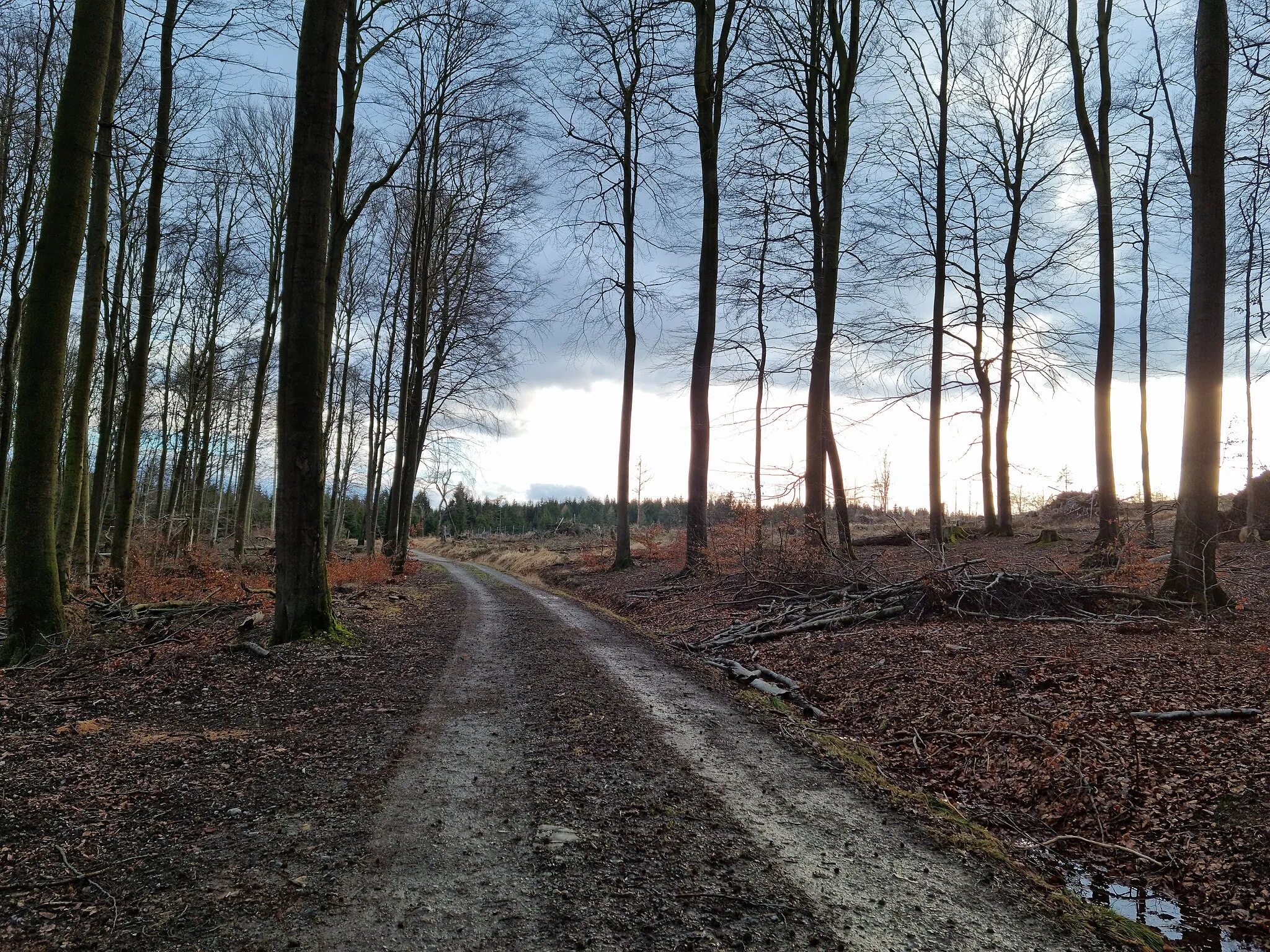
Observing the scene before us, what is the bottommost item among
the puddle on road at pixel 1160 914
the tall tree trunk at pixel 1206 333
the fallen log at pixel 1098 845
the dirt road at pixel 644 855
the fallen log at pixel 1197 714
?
the puddle on road at pixel 1160 914

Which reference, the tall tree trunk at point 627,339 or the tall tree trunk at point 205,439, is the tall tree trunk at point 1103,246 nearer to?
the tall tree trunk at point 627,339

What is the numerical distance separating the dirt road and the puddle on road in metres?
0.51

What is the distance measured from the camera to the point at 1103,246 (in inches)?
586

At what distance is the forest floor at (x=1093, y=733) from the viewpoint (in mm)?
3338

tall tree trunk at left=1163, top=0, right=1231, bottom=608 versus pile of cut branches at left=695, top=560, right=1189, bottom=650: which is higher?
tall tree trunk at left=1163, top=0, right=1231, bottom=608

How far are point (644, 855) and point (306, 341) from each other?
7328 mm

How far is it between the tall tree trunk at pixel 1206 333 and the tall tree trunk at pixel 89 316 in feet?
49.7

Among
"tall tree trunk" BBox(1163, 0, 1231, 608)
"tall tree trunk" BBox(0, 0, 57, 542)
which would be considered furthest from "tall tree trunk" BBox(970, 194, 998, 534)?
"tall tree trunk" BBox(0, 0, 57, 542)

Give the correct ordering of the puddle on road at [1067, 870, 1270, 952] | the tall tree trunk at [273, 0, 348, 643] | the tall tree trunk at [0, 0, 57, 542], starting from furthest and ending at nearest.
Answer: the tall tree trunk at [0, 0, 57, 542] → the tall tree trunk at [273, 0, 348, 643] → the puddle on road at [1067, 870, 1270, 952]

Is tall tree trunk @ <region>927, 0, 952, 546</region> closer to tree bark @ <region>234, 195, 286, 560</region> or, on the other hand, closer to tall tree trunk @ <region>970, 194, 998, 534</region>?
tall tree trunk @ <region>970, 194, 998, 534</region>

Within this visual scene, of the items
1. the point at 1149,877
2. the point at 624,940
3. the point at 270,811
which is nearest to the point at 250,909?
the point at 270,811

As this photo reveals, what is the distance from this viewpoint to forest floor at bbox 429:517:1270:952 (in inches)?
131

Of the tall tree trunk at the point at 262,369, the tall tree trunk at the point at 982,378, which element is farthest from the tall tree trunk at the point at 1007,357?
the tall tree trunk at the point at 262,369

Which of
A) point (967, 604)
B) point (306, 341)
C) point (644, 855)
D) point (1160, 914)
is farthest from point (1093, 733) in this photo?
point (306, 341)
